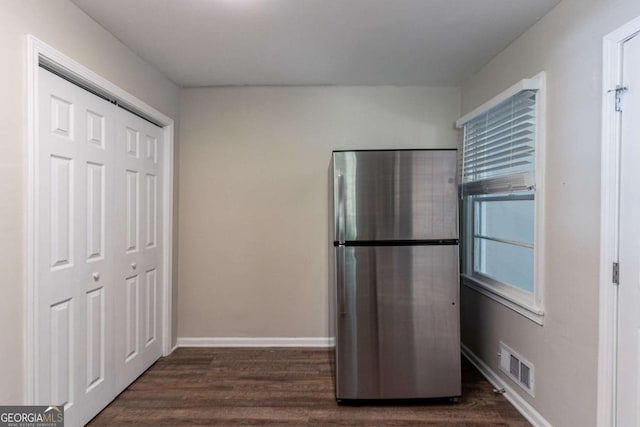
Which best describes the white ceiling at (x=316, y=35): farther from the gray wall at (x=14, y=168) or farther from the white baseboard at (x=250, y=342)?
the white baseboard at (x=250, y=342)

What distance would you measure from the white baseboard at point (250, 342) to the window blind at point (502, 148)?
1904 mm

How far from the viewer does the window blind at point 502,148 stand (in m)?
1.99

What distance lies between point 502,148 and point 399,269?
1.10 m

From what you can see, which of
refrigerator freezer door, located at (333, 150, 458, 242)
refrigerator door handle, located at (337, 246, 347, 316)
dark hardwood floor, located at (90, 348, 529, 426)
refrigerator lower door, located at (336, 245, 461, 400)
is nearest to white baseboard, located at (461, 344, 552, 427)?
dark hardwood floor, located at (90, 348, 529, 426)

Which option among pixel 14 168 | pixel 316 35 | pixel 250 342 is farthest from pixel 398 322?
pixel 14 168

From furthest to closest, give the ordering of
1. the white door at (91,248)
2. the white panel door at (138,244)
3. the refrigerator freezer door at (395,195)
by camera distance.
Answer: the white panel door at (138,244)
the refrigerator freezer door at (395,195)
the white door at (91,248)

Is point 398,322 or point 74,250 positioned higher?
point 74,250

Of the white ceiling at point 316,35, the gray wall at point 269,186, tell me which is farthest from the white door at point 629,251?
the gray wall at point 269,186

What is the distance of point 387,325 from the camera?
2102mm

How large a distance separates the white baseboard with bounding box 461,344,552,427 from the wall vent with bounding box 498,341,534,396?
0.29 feet

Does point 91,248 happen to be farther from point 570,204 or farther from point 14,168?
point 570,204

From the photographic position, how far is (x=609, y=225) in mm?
1453

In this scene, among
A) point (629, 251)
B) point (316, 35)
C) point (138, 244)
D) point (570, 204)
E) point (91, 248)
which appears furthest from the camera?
point (138, 244)

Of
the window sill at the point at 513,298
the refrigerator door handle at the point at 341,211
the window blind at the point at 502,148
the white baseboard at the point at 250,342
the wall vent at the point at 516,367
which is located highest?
A: the window blind at the point at 502,148
